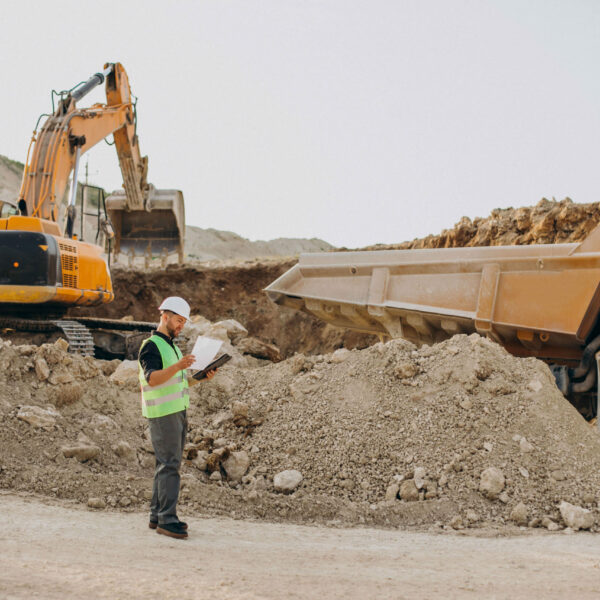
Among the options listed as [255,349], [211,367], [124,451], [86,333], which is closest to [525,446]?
[211,367]

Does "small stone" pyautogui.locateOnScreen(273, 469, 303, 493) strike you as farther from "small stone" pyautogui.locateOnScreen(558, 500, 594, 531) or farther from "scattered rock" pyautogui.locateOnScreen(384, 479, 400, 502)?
"small stone" pyautogui.locateOnScreen(558, 500, 594, 531)

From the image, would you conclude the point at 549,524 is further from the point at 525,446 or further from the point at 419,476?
the point at 419,476

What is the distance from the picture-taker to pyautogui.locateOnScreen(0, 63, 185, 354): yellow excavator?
27.4 ft

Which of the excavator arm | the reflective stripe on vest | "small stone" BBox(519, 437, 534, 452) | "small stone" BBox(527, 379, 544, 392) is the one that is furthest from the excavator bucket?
the reflective stripe on vest

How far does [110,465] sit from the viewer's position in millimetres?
4887

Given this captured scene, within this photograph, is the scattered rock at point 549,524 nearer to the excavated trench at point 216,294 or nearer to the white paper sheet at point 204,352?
the white paper sheet at point 204,352

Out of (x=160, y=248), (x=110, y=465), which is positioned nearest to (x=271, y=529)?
(x=110, y=465)

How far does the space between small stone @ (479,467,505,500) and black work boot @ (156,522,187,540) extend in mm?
2083

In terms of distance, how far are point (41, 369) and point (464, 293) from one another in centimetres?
406

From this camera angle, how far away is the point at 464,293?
6777 mm

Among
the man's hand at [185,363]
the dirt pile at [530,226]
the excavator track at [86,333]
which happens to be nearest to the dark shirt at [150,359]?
the man's hand at [185,363]

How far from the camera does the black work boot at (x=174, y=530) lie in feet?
11.5

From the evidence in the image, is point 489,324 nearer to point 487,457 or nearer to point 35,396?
point 487,457

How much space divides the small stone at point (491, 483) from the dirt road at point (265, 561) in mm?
482
